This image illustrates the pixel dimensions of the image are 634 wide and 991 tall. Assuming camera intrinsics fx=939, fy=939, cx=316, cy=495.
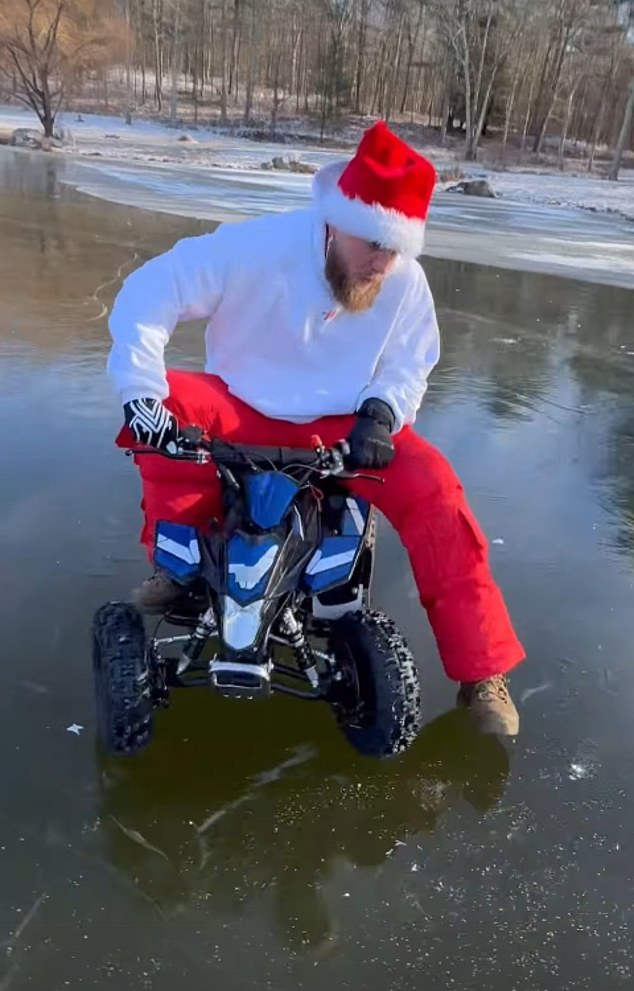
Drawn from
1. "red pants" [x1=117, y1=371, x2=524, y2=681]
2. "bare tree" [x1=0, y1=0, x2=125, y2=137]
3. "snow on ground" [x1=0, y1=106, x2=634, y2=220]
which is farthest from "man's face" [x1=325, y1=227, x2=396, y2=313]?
"bare tree" [x1=0, y1=0, x2=125, y2=137]

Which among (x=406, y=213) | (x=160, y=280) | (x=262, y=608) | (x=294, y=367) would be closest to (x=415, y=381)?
(x=294, y=367)

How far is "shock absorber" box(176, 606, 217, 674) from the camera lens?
2307 mm

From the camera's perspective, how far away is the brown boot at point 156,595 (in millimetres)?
2678

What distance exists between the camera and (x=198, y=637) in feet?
7.61

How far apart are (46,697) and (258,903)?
0.88 meters

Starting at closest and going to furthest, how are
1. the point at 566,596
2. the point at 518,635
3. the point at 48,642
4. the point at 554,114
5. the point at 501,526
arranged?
the point at 48,642
the point at 518,635
the point at 566,596
the point at 501,526
the point at 554,114

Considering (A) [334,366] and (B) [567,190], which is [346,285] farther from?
(B) [567,190]

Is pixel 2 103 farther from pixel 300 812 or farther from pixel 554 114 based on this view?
pixel 300 812

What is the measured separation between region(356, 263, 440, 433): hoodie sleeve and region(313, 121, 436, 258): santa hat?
0.95 ft

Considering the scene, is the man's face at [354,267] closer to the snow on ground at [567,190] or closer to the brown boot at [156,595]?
the brown boot at [156,595]

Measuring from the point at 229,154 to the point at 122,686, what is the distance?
3425cm

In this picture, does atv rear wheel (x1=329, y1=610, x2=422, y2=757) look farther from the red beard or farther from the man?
the red beard

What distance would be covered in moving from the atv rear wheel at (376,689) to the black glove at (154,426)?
641mm

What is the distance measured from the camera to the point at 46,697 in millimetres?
2498
